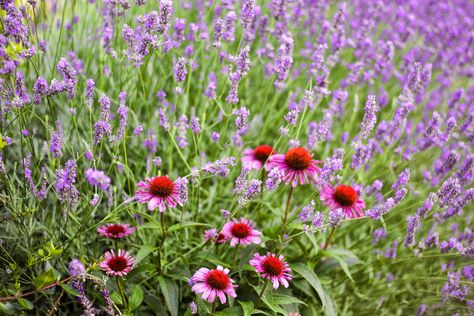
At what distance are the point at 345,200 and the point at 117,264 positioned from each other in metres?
1.03

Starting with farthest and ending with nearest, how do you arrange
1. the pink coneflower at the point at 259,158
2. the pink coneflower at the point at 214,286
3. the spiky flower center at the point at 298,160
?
the pink coneflower at the point at 259,158 → the spiky flower center at the point at 298,160 → the pink coneflower at the point at 214,286

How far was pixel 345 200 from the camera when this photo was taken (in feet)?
7.32

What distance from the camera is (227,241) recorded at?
90.3 inches

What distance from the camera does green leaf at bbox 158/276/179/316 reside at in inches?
77.4

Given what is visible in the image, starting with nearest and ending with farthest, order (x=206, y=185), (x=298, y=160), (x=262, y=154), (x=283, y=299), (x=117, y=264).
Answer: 1. (x=117, y=264)
2. (x=283, y=299)
3. (x=298, y=160)
4. (x=262, y=154)
5. (x=206, y=185)

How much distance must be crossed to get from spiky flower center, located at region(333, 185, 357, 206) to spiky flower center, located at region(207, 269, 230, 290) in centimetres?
69

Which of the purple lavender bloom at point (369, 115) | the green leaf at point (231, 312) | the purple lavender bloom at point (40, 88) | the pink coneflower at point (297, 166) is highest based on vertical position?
the purple lavender bloom at point (369, 115)

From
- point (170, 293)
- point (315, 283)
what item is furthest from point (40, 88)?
point (315, 283)

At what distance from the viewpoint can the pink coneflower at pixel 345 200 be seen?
2.23m

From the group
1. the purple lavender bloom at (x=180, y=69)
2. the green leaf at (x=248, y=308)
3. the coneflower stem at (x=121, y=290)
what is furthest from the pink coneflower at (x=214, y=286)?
the purple lavender bloom at (x=180, y=69)

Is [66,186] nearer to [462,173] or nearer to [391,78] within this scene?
[462,173]

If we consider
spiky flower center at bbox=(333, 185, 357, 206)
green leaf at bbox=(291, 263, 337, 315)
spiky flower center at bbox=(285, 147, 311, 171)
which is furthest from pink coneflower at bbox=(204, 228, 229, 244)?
spiky flower center at bbox=(333, 185, 357, 206)

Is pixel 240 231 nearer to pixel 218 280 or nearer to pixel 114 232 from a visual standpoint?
pixel 218 280

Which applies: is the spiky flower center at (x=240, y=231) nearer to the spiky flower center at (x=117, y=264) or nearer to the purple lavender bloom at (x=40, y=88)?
the spiky flower center at (x=117, y=264)
